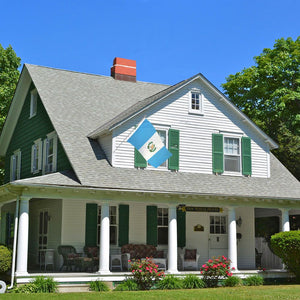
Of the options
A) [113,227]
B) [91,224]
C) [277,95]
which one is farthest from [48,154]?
[277,95]

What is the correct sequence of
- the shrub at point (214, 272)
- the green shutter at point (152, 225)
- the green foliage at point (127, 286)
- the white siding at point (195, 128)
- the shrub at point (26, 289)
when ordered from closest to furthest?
1. the shrub at point (26, 289)
2. the green foliage at point (127, 286)
3. the shrub at point (214, 272)
4. the white siding at point (195, 128)
5. the green shutter at point (152, 225)

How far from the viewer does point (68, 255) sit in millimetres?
Result: 17531

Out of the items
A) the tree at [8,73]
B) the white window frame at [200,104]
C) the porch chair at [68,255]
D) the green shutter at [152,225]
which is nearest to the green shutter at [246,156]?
the white window frame at [200,104]

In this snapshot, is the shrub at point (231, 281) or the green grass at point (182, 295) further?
the shrub at point (231, 281)

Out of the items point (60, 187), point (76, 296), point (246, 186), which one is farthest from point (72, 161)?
point (246, 186)

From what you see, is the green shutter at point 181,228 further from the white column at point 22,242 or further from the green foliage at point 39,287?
the white column at point 22,242

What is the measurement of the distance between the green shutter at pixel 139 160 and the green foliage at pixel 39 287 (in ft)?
17.3

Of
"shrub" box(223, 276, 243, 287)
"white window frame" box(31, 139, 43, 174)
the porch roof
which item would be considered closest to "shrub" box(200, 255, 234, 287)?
"shrub" box(223, 276, 243, 287)

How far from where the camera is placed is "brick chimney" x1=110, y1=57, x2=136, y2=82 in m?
25.0

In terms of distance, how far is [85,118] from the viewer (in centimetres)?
2066

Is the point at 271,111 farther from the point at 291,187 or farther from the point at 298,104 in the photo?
the point at 291,187

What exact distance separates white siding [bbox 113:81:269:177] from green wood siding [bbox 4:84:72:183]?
2.53 m

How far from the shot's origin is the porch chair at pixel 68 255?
57.6ft

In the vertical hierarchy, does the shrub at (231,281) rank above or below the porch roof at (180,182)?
below
